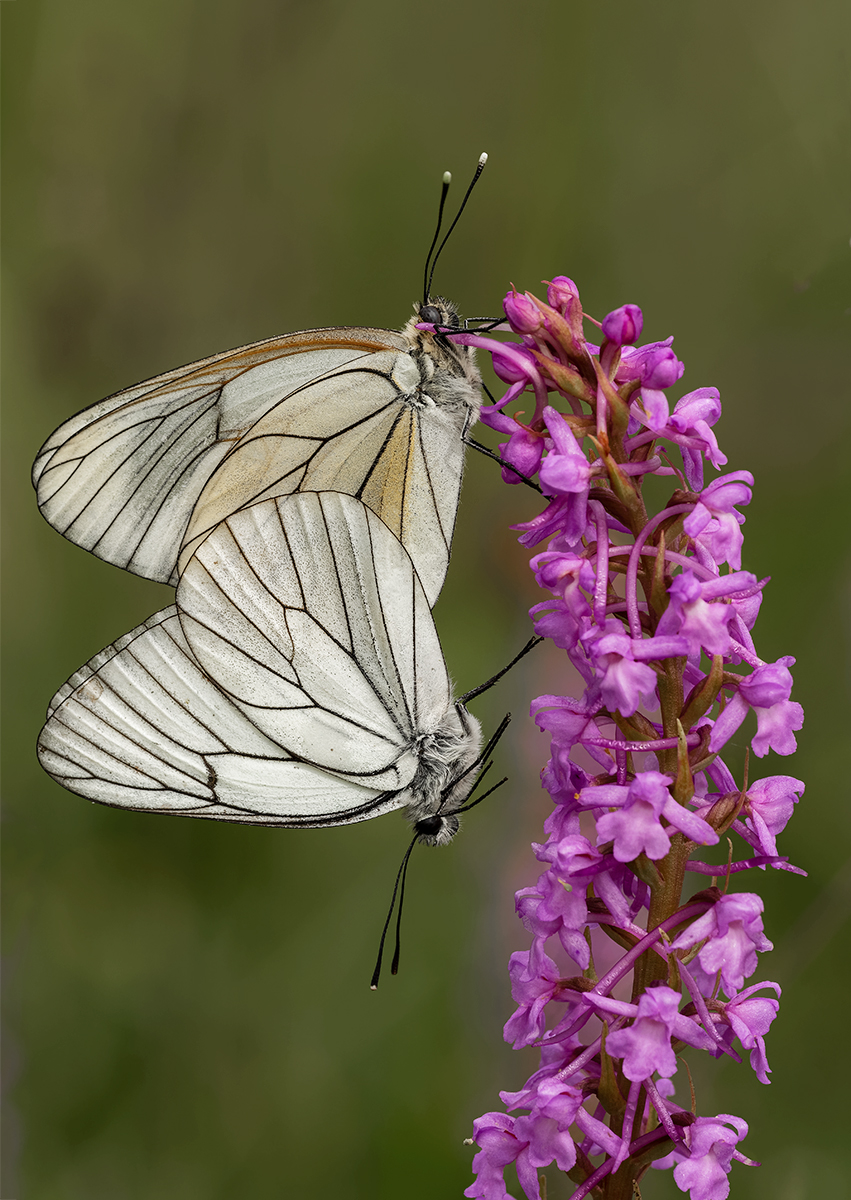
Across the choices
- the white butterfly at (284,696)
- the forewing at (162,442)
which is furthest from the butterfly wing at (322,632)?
the forewing at (162,442)

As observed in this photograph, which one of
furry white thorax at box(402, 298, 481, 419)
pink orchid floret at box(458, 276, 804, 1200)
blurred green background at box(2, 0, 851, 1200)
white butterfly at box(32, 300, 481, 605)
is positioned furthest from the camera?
blurred green background at box(2, 0, 851, 1200)

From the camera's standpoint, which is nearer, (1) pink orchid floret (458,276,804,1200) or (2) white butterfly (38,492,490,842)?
(1) pink orchid floret (458,276,804,1200)

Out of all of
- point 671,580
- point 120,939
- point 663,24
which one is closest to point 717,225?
point 663,24

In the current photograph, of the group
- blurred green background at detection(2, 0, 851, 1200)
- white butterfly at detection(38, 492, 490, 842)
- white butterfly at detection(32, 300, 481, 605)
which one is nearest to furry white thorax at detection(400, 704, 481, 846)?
white butterfly at detection(38, 492, 490, 842)

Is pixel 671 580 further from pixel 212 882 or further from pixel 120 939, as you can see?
pixel 120 939

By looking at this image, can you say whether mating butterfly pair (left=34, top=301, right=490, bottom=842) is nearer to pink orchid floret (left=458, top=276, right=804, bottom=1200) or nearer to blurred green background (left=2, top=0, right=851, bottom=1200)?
blurred green background (left=2, top=0, right=851, bottom=1200)

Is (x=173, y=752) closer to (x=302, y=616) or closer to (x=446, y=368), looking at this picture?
(x=302, y=616)

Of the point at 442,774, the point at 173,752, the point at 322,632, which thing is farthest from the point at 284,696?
the point at 442,774
